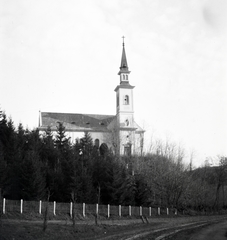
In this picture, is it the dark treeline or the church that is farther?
the church

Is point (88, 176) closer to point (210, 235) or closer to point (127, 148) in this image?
point (210, 235)

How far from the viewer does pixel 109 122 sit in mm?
89375

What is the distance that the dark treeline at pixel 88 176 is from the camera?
1423 inches

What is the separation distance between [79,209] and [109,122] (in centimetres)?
5360

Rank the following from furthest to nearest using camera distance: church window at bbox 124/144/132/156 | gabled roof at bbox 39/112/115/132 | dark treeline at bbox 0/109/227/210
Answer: gabled roof at bbox 39/112/115/132
church window at bbox 124/144/132/156
dark treeline at bbox 0/109/227/210

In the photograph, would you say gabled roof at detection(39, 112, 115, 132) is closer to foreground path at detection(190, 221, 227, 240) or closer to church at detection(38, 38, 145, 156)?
church at detection(38, 38, 145, 156)

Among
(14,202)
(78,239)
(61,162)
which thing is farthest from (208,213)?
(78,239)

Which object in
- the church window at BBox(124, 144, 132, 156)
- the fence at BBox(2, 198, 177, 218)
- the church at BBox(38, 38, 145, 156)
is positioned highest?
the church at BBox(38, 38, 145, 156)

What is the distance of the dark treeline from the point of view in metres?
36.2

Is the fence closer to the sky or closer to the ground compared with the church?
closer to the ground

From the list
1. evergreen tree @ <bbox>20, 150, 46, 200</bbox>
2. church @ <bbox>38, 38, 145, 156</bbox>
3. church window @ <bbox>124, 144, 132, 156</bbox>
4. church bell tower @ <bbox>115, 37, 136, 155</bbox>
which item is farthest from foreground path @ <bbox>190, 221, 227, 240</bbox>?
church bell tower @ <bbox>115, 37, 136, 155</bbox>

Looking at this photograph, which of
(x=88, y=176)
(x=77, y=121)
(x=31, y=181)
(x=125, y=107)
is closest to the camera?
(x=31, y=181)

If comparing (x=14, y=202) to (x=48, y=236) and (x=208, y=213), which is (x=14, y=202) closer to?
(x=48, y=236)

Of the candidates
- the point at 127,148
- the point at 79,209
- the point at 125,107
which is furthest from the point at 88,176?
the point at 125,107
